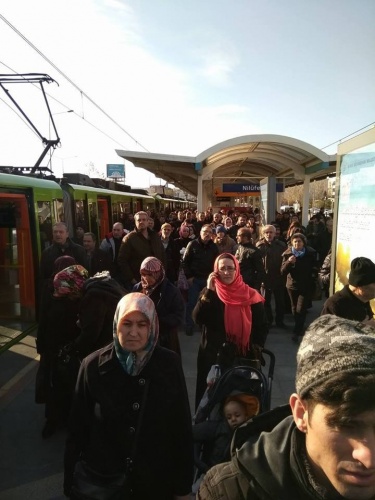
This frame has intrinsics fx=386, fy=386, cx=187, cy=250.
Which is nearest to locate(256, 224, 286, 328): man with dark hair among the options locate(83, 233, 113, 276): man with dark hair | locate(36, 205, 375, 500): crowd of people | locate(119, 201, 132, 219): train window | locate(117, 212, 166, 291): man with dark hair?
locate(117, 212, 166, 291): man with dark hair

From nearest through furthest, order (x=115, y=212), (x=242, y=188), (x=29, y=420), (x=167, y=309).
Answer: (x=167, y=309) < (x=29, y=420) < (x=115, y=212) < (x=242, y=188)

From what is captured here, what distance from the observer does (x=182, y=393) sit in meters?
2.07

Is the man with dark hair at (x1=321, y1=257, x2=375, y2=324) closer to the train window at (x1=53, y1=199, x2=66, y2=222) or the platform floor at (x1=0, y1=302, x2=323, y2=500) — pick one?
the platform floor at (x1=0, y1=302, x2=323, y2=500)

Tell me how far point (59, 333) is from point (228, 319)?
62.4 inches

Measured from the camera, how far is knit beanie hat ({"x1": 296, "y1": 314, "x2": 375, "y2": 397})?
945mm

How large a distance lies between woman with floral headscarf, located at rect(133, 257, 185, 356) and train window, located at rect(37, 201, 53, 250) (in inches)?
166

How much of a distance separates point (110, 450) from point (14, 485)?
174cm

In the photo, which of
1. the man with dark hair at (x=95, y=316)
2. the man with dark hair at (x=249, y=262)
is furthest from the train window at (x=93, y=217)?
the man with dark hair at (x=95, y=316)

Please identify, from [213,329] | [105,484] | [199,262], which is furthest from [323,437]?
[199,262]

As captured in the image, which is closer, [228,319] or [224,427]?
[224,427]

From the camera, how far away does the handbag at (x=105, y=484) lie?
Answer: 6.33 feet

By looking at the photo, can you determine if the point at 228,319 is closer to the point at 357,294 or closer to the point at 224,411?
the point at 224,411

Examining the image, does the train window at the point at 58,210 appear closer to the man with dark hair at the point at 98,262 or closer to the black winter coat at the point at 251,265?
the man with dark hair at the point at 98,262

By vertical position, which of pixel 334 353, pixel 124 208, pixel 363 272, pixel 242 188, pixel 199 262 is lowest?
pixel 199 262
